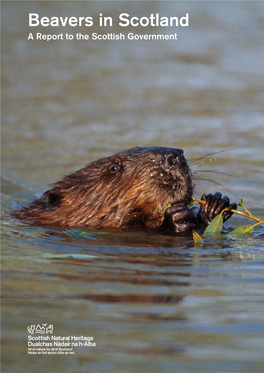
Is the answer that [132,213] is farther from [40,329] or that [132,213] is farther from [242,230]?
[40,329]

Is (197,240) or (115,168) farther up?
(115,168)

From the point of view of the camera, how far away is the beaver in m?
4.99

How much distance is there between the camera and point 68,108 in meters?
9.52

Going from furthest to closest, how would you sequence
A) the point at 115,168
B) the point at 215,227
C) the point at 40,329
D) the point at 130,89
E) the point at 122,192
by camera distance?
the point at 130,89 → the point at 115,168 → the point at 122,192 → the point at 215,227 → the point at 40,329

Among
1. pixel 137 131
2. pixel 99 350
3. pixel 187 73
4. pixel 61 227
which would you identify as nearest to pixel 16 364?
pixel 99 350

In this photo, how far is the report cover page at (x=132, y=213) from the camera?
333cm

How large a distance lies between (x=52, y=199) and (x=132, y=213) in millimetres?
676

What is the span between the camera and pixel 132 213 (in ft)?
17.0

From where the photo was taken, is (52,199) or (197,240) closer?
(197,240)

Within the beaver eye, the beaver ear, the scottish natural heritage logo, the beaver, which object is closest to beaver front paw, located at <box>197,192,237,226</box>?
the beaver

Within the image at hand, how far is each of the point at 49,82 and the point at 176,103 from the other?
2.14 m

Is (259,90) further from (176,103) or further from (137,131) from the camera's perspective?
(137,131)

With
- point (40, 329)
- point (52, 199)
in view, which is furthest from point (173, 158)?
point (40, 329)

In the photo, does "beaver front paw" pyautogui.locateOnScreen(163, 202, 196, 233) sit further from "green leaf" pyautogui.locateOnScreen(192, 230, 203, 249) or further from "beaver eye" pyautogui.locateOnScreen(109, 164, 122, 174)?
"beaver eye" pyautogui.locateOnScreen(109, 164, 122, 174)
